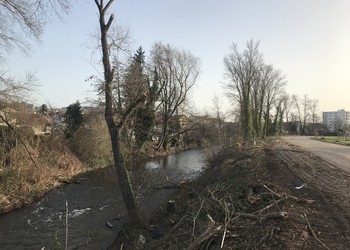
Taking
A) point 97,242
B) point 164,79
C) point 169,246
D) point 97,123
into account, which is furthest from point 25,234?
point 164,79

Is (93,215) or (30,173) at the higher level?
(30,173)

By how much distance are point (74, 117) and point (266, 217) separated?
33879 mm

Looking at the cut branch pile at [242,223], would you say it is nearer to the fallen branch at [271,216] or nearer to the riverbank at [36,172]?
the fallen branch at [271,216]

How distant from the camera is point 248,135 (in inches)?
1599

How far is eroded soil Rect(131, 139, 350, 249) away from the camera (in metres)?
7.50

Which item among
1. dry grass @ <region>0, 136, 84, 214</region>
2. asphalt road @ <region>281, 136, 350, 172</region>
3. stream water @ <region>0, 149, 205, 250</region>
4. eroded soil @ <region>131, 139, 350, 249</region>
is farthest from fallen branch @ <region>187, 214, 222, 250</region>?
dry grass @ <region>0, 136, 84, 214</region>

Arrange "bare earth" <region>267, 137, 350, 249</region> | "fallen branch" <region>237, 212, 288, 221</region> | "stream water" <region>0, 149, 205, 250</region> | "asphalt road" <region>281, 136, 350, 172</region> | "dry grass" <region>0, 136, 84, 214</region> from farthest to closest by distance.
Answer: "asphalt road" <region>281, 136, 350, 172</region>
"dry grass" <region>0, 136, 84, 214</region>
"stream water" <region>0, 149, 205, 250</region>
"fallen branch" <region>237, 212, 288, 221</region>
"bare earth" <region>267, 137, 350, 249</region>

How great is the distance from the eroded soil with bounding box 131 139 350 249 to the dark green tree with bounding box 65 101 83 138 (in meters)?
24.4

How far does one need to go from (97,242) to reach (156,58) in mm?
40486

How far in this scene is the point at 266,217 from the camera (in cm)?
848

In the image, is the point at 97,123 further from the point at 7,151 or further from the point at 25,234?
the point at 25,234

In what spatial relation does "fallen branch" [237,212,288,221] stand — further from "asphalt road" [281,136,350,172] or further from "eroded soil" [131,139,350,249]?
"asphalt road" [281,136,350,172]

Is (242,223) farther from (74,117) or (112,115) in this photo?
(74,117)

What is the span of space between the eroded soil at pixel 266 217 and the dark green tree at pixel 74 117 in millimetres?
24419
